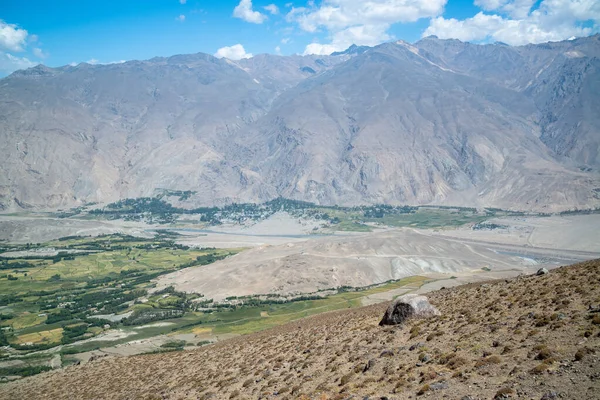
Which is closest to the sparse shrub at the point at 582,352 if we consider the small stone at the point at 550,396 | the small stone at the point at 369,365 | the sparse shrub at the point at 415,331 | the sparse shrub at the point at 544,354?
the sparse shrub at the point at 544,354

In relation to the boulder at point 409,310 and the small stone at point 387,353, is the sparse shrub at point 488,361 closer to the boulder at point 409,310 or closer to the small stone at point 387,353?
the small stone at point 387,353

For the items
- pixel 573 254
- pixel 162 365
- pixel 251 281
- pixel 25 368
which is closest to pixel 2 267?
pixel 251 281

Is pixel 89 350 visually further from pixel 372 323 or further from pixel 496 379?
pixel 496 379

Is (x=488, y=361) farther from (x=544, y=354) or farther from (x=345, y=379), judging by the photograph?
(x=345, y=379)

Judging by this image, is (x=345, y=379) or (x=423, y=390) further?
(x=345, y=379)

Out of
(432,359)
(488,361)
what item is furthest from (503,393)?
(432,359)

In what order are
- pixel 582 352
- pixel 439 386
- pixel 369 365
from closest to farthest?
pixel 582 352 < pixel 439 386 < pixel 369 365

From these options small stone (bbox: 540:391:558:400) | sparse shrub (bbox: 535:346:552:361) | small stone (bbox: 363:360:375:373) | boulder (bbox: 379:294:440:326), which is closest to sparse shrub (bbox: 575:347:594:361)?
sparse shrub (bbox: 535:346:552:361)
